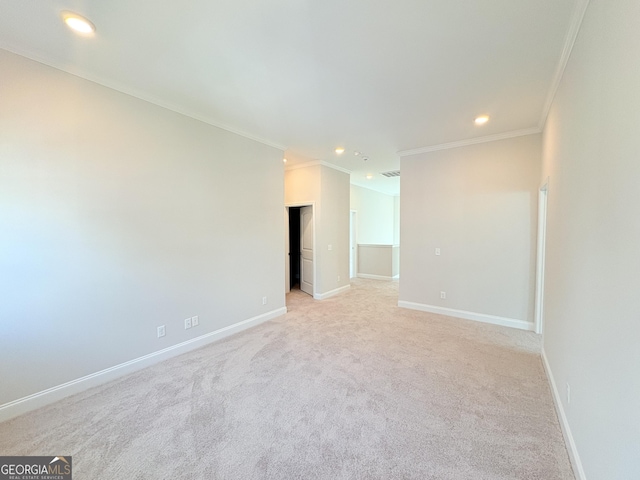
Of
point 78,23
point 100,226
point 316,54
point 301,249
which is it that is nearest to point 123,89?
point 78,23

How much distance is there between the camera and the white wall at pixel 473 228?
387 cm

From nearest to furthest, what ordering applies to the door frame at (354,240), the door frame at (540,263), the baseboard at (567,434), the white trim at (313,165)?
the baseboard at (567,434)
the door frame at (540,263)
the white trim at (313,165)
the door frame at (354,240)

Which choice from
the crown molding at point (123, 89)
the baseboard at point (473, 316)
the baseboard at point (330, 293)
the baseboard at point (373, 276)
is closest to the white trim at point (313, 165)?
the crown molding at point (123, 89)

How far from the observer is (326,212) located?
5.67m

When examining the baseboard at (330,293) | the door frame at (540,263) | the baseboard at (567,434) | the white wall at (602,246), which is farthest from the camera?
the baseboard at (330,293)

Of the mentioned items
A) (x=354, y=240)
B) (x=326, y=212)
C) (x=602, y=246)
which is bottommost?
(x=354, y=240)

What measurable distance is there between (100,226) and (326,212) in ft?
12.8

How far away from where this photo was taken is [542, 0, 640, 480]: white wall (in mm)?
1045

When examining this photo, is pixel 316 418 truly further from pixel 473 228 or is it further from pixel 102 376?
pixel 473 228

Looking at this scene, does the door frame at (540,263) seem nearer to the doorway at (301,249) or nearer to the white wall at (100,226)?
the doorway at (301,249)

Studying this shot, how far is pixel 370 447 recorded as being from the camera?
1768 mm

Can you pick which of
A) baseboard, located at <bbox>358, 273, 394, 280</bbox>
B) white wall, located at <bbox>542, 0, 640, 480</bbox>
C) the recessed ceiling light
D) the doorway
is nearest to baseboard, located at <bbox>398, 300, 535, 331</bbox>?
white wall, located at <bbox>542, 0, 640, 480</bbox>

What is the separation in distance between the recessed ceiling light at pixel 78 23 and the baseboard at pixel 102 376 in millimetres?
2881

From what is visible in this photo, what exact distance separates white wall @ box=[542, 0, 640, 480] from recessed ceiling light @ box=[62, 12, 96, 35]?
3.08 metres
